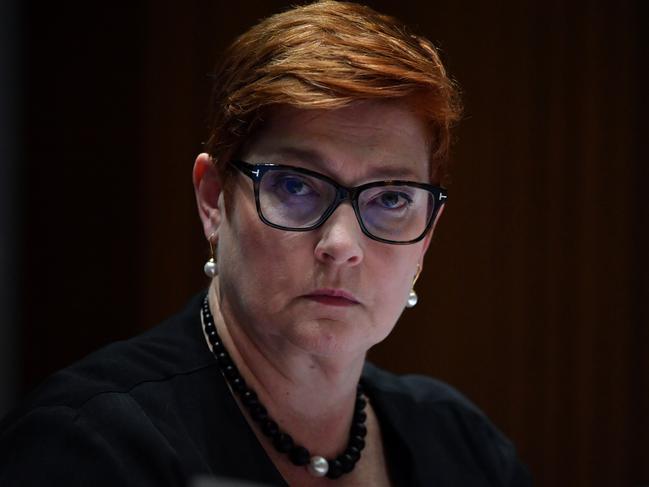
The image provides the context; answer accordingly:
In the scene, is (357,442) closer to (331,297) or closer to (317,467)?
(317,467)

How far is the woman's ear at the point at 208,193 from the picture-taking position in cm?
164

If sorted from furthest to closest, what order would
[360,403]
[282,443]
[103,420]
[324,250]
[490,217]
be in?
[490,217] → [360,403] → [282,443] → [324,250] → [103,420]

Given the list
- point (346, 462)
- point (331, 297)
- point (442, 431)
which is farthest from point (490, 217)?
point (331, 297)

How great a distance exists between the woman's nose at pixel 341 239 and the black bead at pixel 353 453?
38cm

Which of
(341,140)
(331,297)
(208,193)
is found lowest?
(331,297)

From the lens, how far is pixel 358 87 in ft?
4.88

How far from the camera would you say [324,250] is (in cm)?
146

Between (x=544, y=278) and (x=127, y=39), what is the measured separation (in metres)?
1.29

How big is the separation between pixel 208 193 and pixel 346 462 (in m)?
0.50

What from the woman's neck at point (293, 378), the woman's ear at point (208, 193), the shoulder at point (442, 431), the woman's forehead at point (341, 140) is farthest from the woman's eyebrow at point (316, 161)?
the shoulder at point (442, 431)

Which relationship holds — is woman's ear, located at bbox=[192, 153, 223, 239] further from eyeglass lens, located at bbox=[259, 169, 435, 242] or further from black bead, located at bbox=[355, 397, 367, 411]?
black bead, located at bbox=[355, 397, 367, 411]

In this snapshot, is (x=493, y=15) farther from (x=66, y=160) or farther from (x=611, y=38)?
(x=66, y=160)

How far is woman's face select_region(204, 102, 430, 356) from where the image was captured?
4.86 feet

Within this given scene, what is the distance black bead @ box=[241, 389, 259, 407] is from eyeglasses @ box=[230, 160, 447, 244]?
0.29 m
